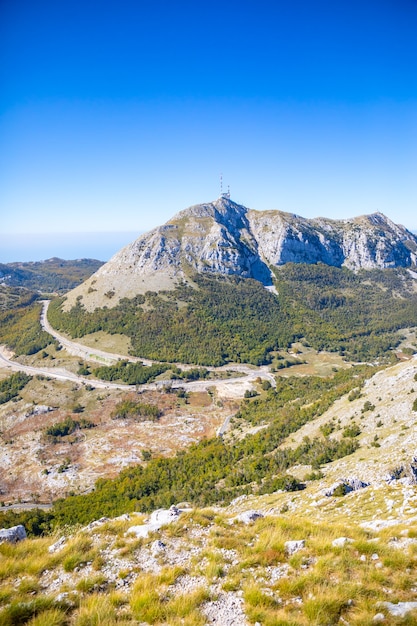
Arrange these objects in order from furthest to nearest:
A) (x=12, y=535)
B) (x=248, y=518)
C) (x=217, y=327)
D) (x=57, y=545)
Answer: (x=217, y=327)
(x=248, y=518)
(x=12, y=535)
(x=57, y=545)

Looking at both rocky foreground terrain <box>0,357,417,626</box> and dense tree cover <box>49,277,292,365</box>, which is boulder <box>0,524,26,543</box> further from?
dense tree cover <box>49,277,292,365</box>

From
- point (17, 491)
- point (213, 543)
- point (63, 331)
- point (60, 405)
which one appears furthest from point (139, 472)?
point (63, 331)

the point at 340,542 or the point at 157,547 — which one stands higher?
the point at 340,542

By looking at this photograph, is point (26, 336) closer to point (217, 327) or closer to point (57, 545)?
point (217, 327)

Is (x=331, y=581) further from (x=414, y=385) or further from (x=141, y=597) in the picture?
(x=414, y=385)

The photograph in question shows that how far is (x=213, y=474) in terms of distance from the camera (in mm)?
53875

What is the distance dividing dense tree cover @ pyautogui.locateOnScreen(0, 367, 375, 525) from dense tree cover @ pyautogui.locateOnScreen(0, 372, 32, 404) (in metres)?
70.0

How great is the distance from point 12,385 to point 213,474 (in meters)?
104

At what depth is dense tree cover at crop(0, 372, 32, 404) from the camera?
11731 centimetres

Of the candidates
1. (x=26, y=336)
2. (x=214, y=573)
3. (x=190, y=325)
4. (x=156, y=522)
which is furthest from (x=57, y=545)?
(x=26, y=336)

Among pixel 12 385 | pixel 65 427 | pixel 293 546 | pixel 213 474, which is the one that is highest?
pixel 293 546

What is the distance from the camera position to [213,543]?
13.2 meters

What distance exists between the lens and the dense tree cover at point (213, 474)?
41219mm

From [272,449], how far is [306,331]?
133 m
